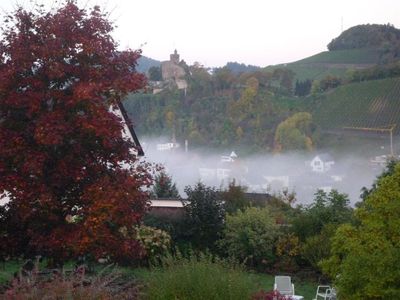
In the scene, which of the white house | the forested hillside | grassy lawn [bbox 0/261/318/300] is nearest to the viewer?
grassy lawn [bbox 0/261/318/300]

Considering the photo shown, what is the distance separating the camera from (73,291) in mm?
6738

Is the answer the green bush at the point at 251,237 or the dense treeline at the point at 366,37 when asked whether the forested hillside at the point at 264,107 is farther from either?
the green bush at the point at 251,237

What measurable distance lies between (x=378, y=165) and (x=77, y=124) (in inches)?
1294

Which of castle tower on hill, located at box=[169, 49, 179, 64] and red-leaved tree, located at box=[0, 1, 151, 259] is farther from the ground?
castle tower on hill, located at box=[169, 49, 179, 64]

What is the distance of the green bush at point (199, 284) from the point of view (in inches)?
295

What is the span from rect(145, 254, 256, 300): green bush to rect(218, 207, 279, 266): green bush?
5696mm

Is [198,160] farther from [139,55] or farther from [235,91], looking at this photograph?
[139,55]

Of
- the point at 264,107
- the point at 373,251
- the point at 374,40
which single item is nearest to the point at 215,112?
the point at 264,107

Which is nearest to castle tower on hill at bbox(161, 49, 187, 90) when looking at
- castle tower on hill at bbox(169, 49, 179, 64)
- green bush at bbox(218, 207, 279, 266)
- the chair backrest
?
castle tower on hill at bbox(169, 49, 179, 64)

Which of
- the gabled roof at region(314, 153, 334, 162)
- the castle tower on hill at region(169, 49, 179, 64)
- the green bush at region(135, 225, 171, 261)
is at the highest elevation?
the castle tower on hill at region(169, 49, 179, 64)

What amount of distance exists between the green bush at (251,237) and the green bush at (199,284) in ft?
18.7

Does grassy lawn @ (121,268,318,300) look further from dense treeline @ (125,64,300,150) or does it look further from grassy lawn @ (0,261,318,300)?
dense treeline @ (125,64,300,150)

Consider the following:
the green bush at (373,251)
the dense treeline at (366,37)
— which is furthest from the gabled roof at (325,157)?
the green bush at (373,251)

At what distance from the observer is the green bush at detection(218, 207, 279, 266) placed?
1372cm
